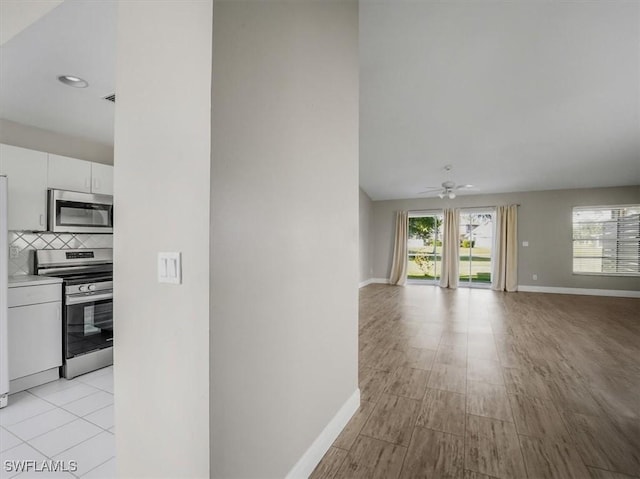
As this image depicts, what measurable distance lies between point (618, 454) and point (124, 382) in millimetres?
2548

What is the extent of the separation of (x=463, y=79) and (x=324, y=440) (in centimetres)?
407

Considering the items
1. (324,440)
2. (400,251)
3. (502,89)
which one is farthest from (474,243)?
(324,440)

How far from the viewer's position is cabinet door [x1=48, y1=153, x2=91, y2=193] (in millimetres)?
2959

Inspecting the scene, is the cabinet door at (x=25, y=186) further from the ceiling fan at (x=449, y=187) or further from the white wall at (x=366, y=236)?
the white wall at (x=366, y=236)

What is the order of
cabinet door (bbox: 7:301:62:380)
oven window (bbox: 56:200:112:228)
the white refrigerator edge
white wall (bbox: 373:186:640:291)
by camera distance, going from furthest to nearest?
white wall (bbox: 373:186:640:291) < oven window (bbox: 56:200:112:228) < cabinet door (bbox: 7:301:62:380) < the white refrigerator edge

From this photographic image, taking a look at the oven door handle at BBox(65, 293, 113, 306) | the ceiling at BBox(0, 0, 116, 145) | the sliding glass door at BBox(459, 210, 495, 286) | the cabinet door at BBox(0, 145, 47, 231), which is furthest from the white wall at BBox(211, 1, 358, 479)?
the sliding glass door at BBox(459, 210, 495, 286)

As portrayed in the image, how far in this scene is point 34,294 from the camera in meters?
2.57

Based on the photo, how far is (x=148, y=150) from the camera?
43.1 inches

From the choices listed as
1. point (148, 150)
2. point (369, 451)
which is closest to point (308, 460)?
point (369, 451)

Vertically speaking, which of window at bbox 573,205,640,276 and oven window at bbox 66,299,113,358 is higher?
window at bbox 573,205,640,276

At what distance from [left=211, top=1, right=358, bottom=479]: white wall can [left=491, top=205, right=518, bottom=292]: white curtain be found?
23.3 feet

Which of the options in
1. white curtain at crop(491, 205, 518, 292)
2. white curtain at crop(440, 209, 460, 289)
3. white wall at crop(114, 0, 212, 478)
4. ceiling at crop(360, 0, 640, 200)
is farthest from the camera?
white curtain at crop(440, 209, 460, 289)

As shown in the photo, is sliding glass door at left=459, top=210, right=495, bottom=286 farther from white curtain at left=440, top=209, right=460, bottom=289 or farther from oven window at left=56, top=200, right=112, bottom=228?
oven window at left=56, top=200, right=112, bottom=228

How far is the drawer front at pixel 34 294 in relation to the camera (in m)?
2.43
